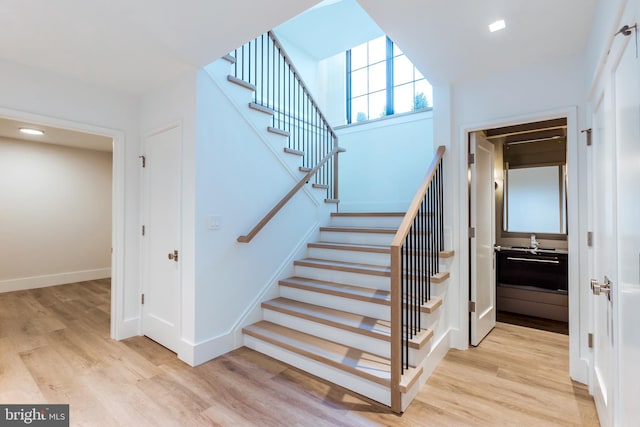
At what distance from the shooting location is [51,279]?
17.3 ft

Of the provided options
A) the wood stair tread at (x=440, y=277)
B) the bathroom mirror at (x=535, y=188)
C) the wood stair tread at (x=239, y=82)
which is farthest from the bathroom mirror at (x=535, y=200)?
the wood stair tread at (x=239, y=82)

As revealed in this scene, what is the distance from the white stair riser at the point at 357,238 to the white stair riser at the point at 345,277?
0.57m

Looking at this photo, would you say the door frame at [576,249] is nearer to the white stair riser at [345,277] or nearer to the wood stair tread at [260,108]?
the white stair riser at [345,277]

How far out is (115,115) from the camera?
3.06 m

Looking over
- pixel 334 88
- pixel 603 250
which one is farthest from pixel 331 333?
pixel 334 88

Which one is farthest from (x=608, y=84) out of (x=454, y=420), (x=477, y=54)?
(x=454, y=420)

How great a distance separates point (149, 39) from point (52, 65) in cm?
108

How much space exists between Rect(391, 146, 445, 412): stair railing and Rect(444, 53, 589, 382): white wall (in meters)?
0.22

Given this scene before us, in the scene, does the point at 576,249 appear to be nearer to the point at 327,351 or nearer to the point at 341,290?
the point at 341,290

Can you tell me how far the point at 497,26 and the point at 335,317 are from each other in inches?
97.0

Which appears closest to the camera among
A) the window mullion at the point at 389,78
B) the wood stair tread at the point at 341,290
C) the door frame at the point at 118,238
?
the wood stair tread at the point at 341,290

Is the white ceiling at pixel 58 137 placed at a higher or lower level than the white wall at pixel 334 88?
lower

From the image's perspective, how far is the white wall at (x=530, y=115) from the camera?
237 cm

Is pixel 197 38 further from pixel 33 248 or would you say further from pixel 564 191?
pixel 33 248
